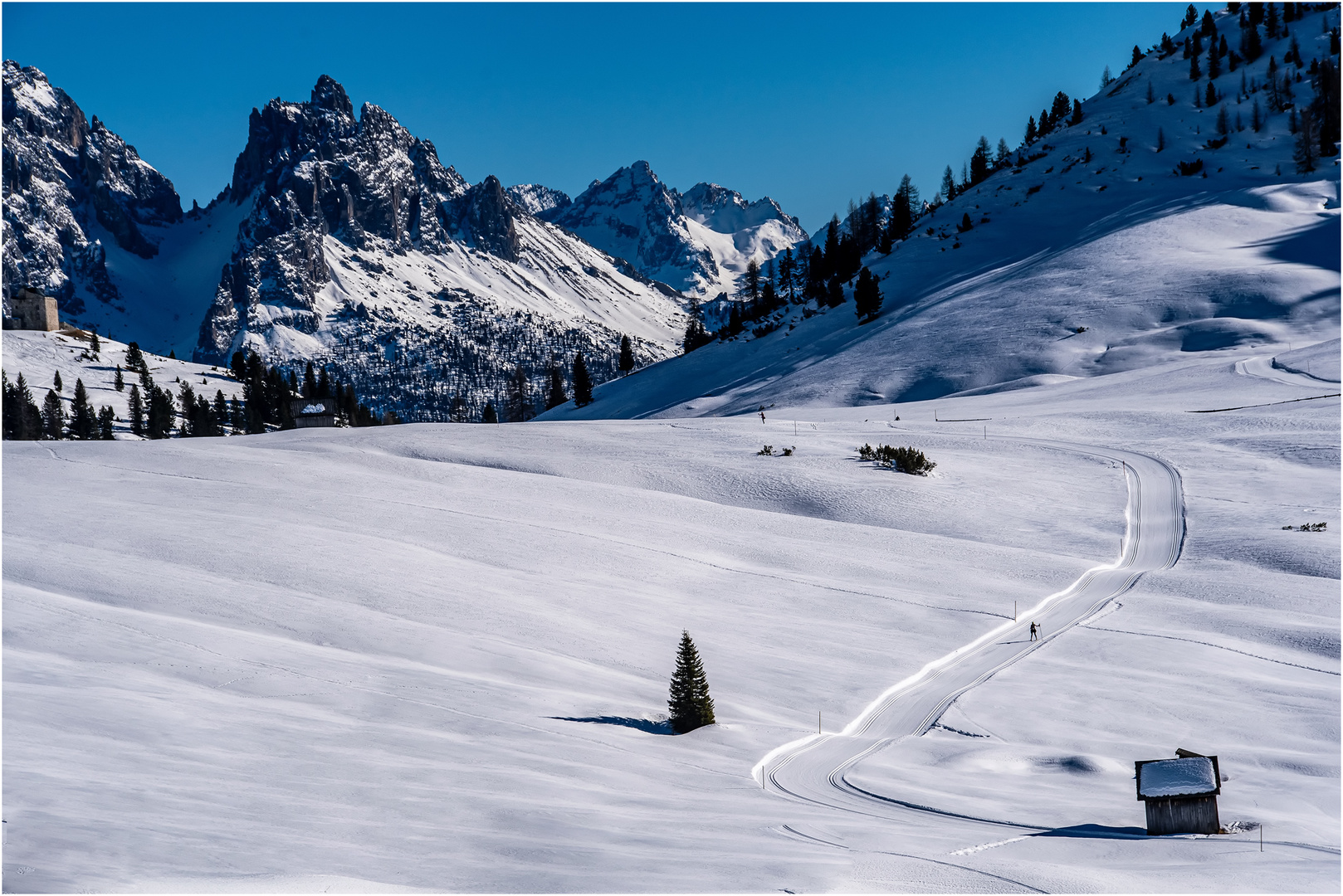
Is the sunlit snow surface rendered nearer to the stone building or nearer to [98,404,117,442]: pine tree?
[98,404,117,442]: pine tree

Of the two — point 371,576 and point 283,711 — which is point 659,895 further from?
point 371,576

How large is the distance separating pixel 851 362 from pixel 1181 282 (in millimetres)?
30805

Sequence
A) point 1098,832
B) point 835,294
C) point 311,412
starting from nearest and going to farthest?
point 1098,832, point 311,412, point 835,294

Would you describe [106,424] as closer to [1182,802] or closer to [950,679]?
→ [950,679]

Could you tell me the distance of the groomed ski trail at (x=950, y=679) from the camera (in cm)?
2011

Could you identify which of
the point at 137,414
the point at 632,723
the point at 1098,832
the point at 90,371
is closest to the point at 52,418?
the point at 137,414

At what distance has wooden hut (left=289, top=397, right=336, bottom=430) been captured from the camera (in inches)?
4478

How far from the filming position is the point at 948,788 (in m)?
20.5

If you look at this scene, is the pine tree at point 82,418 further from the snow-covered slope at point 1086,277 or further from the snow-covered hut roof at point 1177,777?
the snow-covered hut roof at point 1177,777

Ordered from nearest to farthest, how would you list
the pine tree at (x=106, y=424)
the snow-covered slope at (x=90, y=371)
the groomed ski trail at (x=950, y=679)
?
the groomed ski trail at (x=950, y=679), the pine tree at (x=106, y=424), the snow-covered slope at (x=90, y=371)

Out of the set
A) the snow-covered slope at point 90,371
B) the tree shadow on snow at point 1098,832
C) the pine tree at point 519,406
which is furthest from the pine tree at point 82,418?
the tree shadow on snow at point 1098,832

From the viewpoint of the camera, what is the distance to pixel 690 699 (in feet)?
75.6

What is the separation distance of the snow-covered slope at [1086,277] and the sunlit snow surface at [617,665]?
37.6 metres

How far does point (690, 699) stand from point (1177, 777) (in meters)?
9.62
